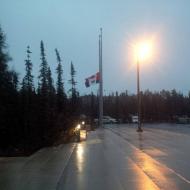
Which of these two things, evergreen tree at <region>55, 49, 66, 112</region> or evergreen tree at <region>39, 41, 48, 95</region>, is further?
evergreen tree at <region>55, 49, 66, 112</region>

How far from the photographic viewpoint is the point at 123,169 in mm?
20062

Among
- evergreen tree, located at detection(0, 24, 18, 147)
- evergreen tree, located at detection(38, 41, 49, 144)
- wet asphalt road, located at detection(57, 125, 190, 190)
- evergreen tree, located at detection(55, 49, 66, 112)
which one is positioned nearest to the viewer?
wet asphalt road, located at detection(57, 125, 190, 190)

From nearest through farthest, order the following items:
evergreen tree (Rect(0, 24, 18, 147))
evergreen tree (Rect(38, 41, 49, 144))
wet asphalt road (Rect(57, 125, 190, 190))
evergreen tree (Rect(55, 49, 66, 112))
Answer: wet asphalt road (Rect(57, 125, 190, 190)) → evergreen tree (Rect(0, 24, 18, 147)) → evergreen tree (Rect(38, 41, 49, 144)) → evergreen tree (Rect(55, 49, 66, 112))

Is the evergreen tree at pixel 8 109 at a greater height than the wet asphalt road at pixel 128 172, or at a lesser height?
greater

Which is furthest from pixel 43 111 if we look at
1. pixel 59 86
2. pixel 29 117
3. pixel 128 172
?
pixel 128 172

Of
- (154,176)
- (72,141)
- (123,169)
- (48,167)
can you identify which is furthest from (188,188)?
(72,141)

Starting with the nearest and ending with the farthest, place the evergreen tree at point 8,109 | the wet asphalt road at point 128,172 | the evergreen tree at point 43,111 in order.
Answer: the wet asphalt road at point 128,172 < the evergreen tree at point 8,109 < the evergreen tree at point 43,111

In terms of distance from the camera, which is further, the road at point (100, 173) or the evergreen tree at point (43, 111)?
the evergreen tree at point (43, 111)

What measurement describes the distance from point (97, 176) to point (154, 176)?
5.85 ft

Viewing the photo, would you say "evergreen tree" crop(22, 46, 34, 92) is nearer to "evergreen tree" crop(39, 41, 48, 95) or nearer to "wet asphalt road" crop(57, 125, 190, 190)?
"evergreen tree" crop(39, 41, 48, 95)

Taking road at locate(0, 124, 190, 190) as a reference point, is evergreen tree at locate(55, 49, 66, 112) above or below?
above

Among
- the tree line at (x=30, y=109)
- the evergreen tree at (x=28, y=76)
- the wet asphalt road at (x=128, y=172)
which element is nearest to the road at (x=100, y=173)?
the wet asphalt road at (x=128, y=172)

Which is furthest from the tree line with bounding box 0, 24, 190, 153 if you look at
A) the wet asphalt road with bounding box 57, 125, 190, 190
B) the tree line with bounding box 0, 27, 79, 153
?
the wet asphalt road with bounding box 57, 125, 190, 190

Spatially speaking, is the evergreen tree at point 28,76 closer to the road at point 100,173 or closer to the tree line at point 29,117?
the tree line at point 29,117
